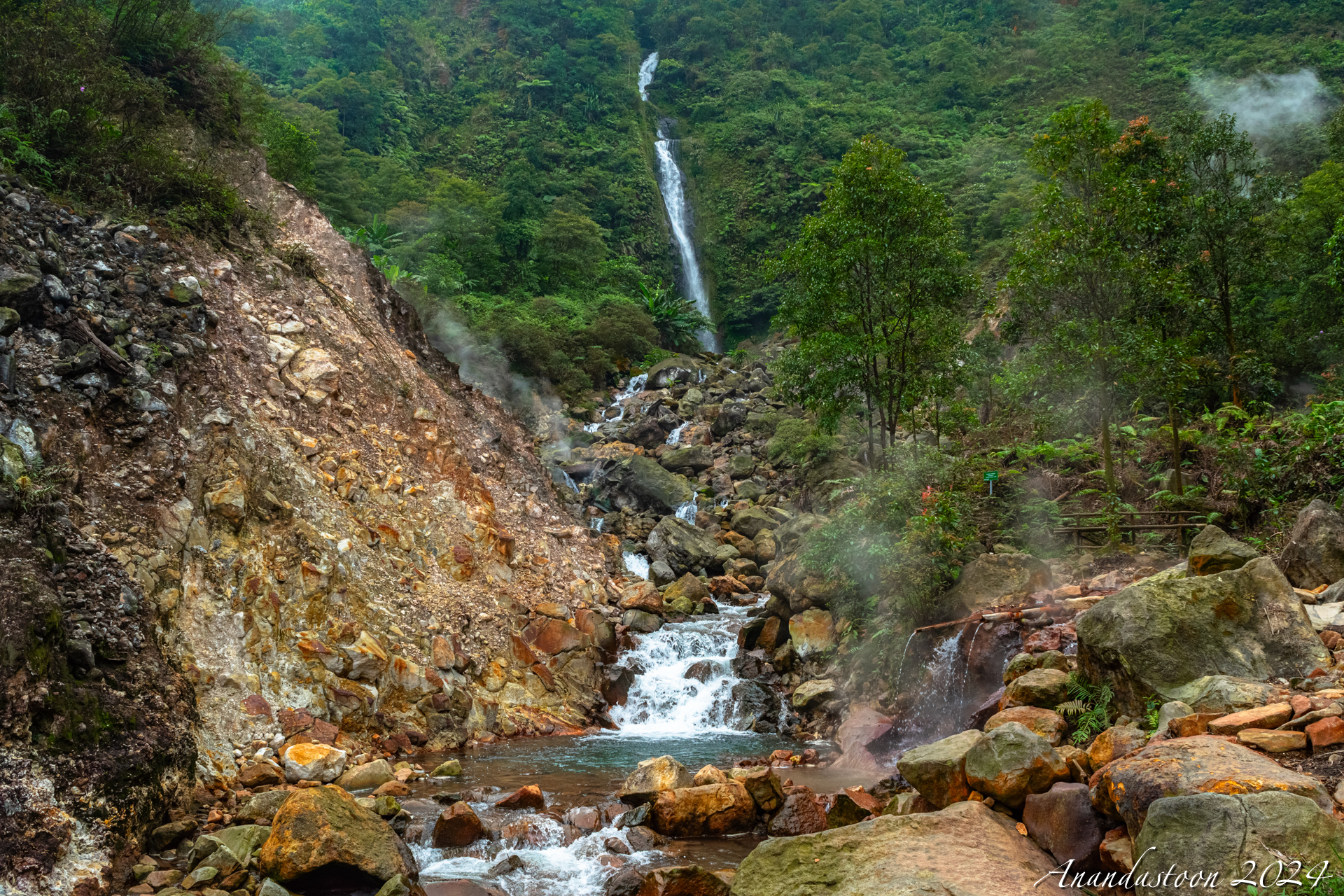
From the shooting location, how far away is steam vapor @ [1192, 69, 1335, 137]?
32312 mm

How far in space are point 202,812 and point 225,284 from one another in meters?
8.78

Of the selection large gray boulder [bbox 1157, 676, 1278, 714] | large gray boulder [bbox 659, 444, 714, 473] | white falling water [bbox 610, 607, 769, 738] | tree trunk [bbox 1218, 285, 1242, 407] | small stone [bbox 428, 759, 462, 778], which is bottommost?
white falling water [bbox 610, 607, 769, 738]

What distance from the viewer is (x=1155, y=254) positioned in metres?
14.6

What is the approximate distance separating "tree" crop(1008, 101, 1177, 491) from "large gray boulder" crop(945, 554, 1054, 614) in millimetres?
2533

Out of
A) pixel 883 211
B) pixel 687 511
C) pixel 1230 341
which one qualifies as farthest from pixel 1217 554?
pixel 687 511

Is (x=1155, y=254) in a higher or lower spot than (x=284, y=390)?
higher

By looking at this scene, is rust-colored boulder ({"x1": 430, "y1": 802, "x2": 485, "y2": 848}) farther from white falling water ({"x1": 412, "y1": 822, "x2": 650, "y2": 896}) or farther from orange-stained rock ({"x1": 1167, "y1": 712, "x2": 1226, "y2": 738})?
orange-stained rock ({"x1": 1167, "y1": 712, "x2": 1226, "y2": 738})

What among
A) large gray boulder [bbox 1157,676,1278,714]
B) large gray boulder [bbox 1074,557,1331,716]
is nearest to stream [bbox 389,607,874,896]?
large gray boulder [bbox 1074,557,1331,716]

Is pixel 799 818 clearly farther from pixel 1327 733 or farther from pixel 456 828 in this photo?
pixel 1327 733

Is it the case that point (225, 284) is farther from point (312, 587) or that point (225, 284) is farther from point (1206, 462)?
point (1206, 462)

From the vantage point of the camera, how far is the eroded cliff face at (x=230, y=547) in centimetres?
725

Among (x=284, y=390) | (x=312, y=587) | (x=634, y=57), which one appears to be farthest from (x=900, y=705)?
(x=634, y=57)

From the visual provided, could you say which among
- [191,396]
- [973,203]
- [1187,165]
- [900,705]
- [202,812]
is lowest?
[900,705]

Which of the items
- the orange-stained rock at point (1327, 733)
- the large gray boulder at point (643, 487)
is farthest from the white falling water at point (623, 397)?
the orange-stained rock at point (1327, 733)
